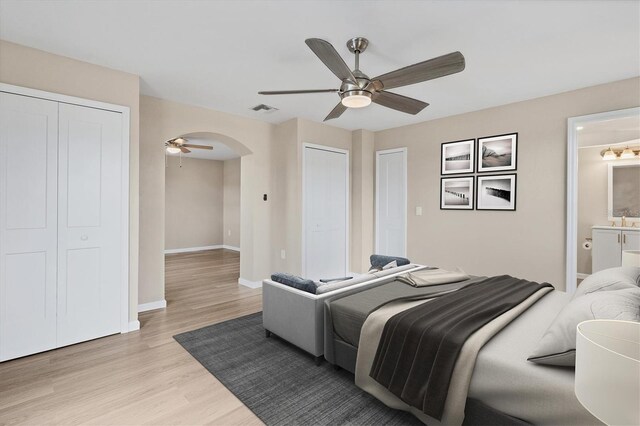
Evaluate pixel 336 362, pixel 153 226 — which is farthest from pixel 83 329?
pixel 336 362

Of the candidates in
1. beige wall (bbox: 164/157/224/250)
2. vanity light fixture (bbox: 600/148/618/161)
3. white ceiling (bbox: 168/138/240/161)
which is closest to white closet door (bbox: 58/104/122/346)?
white ceiling (bbox: 168/138/240/161)

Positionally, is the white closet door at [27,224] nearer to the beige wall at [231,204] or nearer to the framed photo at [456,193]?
the framed photo at [456,193]

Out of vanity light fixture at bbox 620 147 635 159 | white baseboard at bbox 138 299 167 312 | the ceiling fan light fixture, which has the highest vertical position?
the ceiling fan light fixture

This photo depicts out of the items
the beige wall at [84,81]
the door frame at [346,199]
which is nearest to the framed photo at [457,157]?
the door frame at [346,199]

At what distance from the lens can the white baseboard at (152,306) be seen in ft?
12.5

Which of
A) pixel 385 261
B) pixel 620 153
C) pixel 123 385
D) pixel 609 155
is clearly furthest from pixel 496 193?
pixel 123 385

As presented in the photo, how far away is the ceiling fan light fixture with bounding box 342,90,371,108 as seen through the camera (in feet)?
8.07

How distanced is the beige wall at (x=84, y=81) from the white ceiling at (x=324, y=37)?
0.10 meters

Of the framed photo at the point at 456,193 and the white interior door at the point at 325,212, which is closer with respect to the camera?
the framed photo at the point at 456,193

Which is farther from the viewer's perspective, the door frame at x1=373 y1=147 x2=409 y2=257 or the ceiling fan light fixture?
the door frame at x1=373 y1=147 x2=409 y2=257

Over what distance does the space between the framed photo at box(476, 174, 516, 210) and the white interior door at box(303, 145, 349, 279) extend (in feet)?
6.97

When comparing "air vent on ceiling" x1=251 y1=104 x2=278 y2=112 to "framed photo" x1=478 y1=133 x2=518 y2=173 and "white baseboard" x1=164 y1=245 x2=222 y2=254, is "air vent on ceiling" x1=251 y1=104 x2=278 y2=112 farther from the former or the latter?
"white baseboard" x1=164 y1=245 x2=222 y2=254

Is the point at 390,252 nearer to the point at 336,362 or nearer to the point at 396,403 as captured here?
the point at 336,362

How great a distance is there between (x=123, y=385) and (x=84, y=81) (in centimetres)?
271
